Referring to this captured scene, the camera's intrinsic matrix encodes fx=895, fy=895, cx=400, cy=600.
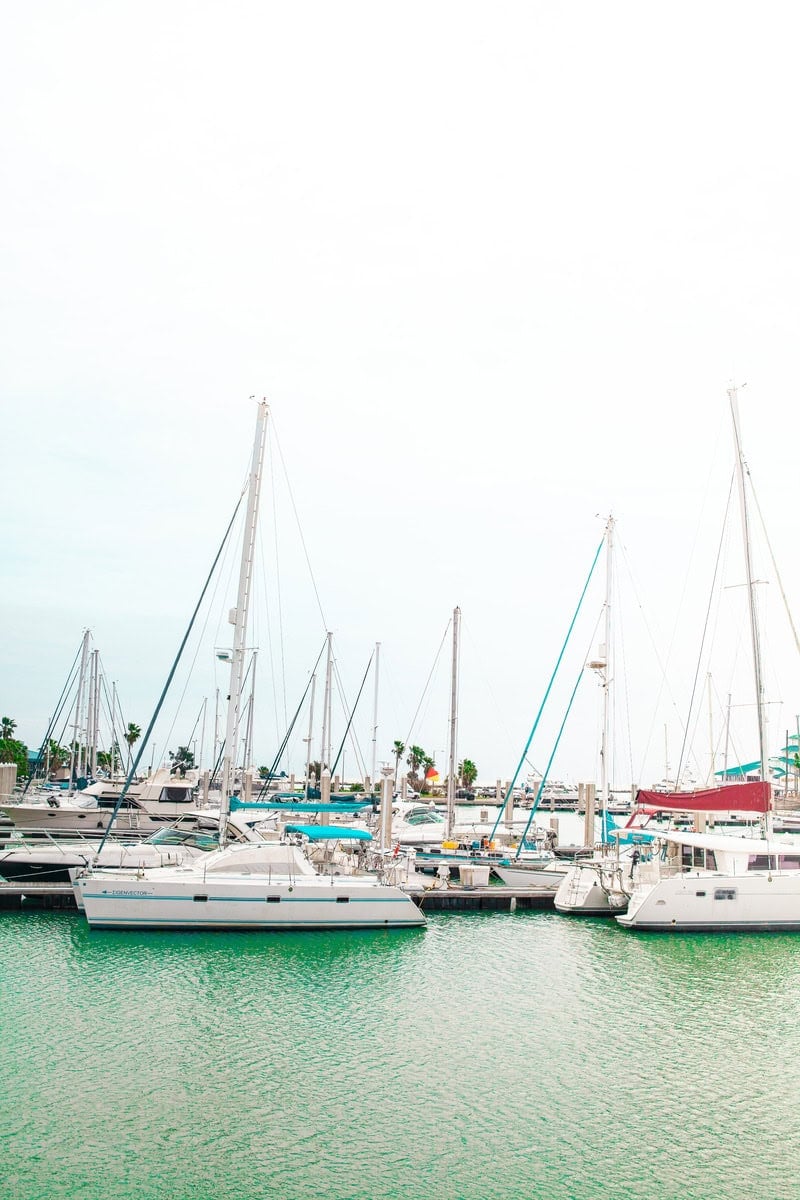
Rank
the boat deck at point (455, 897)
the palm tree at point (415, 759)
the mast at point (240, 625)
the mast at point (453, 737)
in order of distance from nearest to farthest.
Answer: the mast at point (240, 625) < the boat deck at point (455, 897) < the mast at point (453, 737) < the palm tree at point (415, 759)

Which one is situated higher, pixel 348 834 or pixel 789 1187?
pixel 348 834

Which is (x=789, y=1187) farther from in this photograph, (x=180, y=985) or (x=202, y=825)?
(x=202, y=825)

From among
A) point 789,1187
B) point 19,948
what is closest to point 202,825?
point 19,948

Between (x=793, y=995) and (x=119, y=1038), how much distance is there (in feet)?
52.7

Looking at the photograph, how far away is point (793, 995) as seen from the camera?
2223 centimetres

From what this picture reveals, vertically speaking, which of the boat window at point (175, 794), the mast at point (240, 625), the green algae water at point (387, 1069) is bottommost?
the green algae water at point (387, 1069)

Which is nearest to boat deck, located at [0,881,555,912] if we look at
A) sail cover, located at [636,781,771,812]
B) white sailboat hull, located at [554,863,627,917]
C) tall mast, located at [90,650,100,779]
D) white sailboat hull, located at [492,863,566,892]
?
white sailboat hull, located at [492,863,566,892]

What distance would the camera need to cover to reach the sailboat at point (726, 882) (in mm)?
27734

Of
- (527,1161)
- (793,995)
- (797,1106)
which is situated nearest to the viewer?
(527,1161)

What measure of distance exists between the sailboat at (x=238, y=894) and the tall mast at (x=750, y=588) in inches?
503

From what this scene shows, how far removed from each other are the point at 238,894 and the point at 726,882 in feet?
49.4

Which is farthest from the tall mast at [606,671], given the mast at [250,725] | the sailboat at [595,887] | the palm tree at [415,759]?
the palm tree at [415,759]

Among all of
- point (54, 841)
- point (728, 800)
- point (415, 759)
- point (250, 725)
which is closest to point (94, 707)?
point (250, 725)

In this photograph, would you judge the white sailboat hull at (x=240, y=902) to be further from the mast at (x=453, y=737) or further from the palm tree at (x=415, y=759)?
the palm tree at (x=415, y=759)
